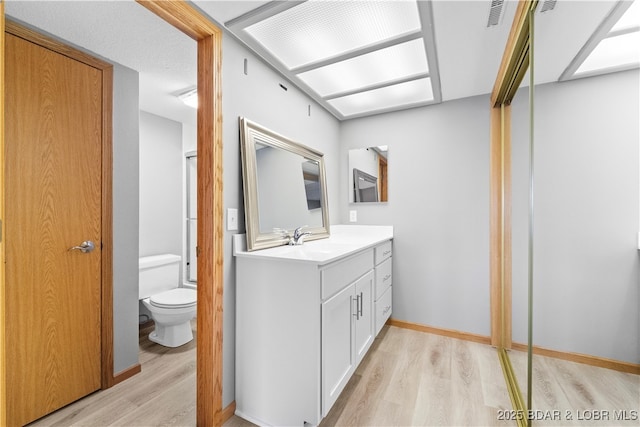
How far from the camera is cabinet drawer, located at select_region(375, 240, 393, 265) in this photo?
2.29m

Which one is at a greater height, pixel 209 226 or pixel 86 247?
pixel 209 226

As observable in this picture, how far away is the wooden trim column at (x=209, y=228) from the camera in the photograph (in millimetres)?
1480

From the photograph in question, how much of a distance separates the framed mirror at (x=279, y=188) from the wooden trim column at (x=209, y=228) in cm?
20

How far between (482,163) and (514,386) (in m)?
1.64

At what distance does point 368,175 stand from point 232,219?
5.56 ft

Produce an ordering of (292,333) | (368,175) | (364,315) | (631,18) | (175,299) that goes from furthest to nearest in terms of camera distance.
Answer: (368,175) < (175,299) < (364,315) < (292,333) < (631,18)

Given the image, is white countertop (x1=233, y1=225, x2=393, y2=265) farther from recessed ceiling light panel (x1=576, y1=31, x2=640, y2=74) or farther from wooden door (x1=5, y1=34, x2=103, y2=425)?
recessed ceiling light panel (x1=576, y1=31, x2=640, y2=74)

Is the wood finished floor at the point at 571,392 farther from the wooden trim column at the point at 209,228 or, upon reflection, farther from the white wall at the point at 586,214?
the wooden trim column at the point at 209,228

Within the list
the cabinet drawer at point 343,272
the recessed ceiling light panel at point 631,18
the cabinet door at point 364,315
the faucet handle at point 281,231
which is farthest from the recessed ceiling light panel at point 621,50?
the faucet handle at point 281,231

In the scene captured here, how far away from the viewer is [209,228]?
58.6 inches

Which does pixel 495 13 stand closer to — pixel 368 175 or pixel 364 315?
pixel 368 175

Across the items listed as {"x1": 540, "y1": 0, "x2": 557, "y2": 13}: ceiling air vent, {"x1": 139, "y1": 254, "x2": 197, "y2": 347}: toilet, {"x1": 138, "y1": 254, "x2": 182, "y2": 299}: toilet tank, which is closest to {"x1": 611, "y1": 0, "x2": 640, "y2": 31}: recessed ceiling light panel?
{"x1": 540, "y1": 0, "x2": 557, "y2": 13}: ceiling air vent

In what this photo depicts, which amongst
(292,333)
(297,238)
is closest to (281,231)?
(297,238)

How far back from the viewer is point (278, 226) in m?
1.94
